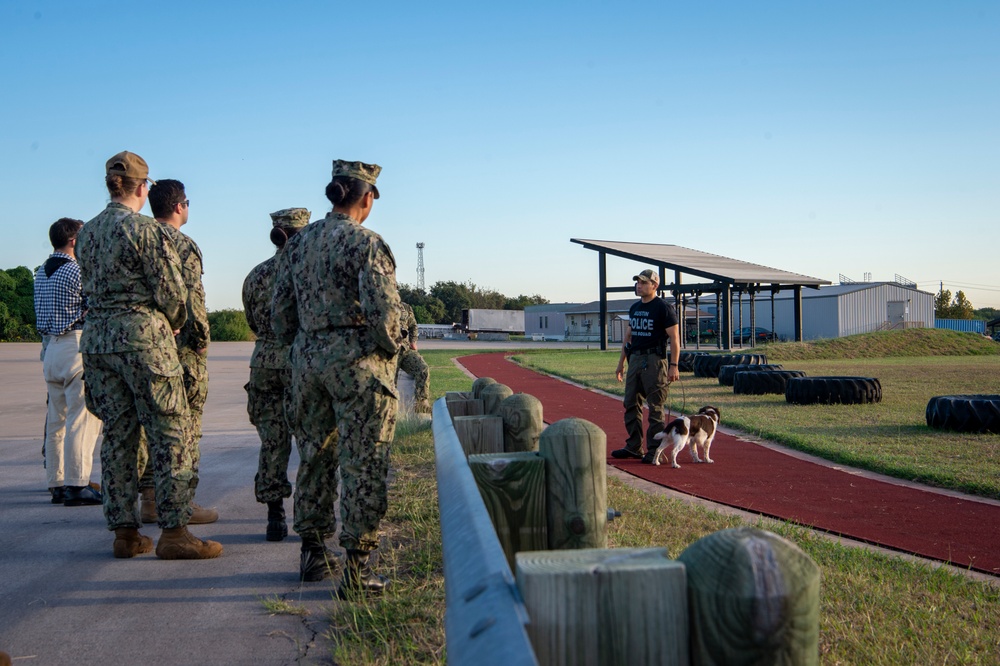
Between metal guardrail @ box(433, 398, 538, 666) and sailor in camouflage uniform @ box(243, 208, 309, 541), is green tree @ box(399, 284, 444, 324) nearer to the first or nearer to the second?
sailor in camouflage uniform @ box(243, 208, 309, 541)

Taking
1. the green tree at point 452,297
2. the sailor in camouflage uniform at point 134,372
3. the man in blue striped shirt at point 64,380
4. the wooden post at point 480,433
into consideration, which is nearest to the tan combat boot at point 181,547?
the sailor in camouflage uniform at point 134,372

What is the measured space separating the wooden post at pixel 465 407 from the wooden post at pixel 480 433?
1005 millimetres

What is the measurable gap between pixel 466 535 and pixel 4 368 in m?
29.5

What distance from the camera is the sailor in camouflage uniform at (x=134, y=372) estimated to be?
16.1ft

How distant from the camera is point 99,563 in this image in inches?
191

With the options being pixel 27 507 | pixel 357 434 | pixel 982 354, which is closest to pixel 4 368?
pixel 27 507

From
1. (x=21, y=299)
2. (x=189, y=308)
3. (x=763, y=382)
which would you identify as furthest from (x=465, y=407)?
(x=21, y=299)

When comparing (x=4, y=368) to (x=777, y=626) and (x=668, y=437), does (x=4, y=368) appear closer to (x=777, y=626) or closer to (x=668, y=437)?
(x=668, y=437)

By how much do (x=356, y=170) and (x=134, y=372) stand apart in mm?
1880

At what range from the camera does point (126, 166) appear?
17.1ft

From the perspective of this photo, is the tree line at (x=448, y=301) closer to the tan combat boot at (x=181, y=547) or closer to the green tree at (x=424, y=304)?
the green tree at (x=424, y=304)

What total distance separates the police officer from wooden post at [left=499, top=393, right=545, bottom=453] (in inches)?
183

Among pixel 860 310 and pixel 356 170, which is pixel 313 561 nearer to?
pixel 356 170

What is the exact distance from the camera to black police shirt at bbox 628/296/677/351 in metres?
8.45
